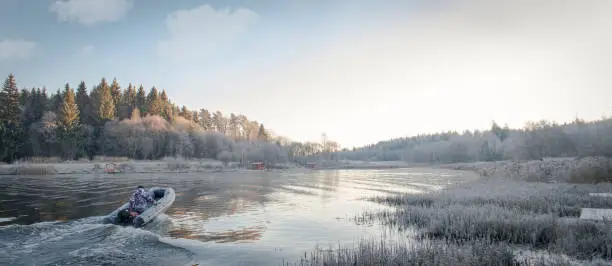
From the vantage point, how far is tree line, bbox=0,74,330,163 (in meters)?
79.1

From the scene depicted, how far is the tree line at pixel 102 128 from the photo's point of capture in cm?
7906

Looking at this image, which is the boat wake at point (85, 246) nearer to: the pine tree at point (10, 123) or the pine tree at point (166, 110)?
the pine tree at point (10, 123)

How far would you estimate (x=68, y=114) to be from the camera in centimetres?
8206

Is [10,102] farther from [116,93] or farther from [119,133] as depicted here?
[116,93]

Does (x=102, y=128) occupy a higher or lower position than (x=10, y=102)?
lower

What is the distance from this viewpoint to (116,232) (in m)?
15.7

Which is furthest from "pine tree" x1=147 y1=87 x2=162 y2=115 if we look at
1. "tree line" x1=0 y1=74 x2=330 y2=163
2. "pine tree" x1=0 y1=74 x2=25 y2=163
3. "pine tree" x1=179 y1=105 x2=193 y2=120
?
"pine tree" x1=0 y1=74 x2=25 y2=163

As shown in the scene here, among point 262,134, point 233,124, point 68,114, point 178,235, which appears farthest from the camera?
point 233,124

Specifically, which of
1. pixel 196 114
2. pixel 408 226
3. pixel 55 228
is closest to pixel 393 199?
pixel 408 226

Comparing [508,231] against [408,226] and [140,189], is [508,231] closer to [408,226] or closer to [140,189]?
[408,226]

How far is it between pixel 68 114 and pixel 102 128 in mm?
9150

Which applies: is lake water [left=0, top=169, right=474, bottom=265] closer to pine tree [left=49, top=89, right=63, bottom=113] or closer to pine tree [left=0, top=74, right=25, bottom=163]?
pine tree [left=0, top=74, right=25, bottom=163]

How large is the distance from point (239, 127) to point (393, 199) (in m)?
132

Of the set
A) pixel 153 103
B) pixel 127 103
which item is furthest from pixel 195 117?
pixel 127 103
